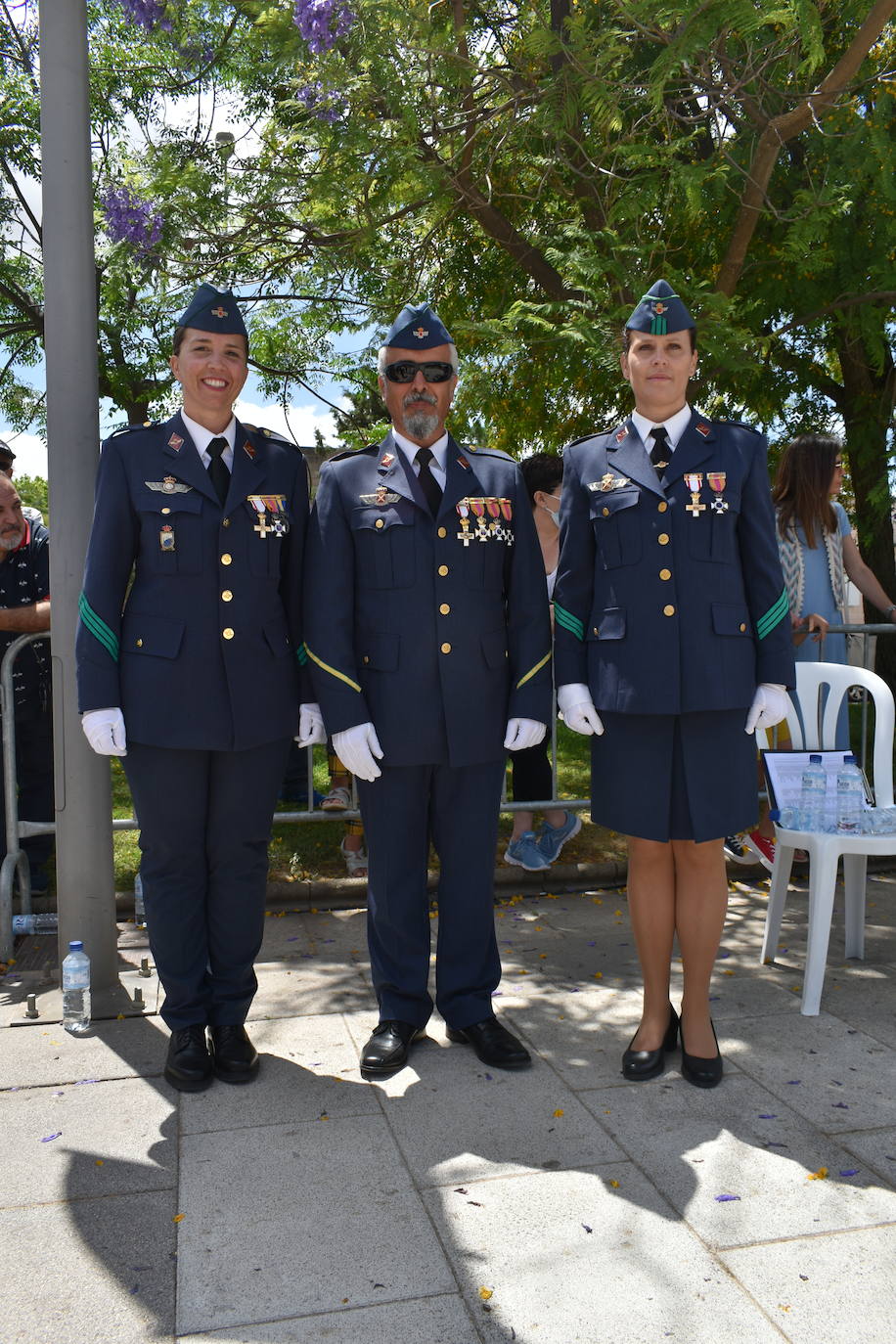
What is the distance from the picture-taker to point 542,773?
19.2ft

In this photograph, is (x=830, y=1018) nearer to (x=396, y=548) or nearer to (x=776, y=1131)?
(x=776, y=1131)

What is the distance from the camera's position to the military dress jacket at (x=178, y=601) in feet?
10.9

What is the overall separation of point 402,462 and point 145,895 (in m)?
1.51

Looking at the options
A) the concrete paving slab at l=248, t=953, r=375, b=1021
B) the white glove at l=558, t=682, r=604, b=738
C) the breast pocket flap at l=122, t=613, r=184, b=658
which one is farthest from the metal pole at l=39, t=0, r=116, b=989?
the white glove at l=558, t=682, r=604, b=738

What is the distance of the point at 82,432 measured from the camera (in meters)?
4.02

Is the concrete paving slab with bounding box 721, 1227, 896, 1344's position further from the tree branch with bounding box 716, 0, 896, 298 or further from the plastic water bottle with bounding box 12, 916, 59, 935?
the tree branch with bounding box 716, 0, 896, 298

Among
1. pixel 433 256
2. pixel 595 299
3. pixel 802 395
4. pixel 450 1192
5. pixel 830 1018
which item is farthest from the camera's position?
pixel 802 395

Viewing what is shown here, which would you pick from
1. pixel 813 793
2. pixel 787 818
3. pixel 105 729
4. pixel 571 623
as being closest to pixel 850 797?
pixel 813 793

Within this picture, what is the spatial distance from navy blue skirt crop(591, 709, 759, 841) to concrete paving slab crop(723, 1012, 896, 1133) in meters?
0.76

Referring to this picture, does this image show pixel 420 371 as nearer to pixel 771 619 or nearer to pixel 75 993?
pixel 771 619

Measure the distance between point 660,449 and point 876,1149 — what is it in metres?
1.99

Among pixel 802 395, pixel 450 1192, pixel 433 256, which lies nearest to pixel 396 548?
pixel 450 1192

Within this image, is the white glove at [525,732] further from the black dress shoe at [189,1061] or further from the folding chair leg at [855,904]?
the folding chair leg at [855,904]

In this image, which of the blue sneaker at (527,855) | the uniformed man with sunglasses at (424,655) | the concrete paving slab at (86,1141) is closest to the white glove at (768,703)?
the uniformed man with sunglasses at (424,655)
